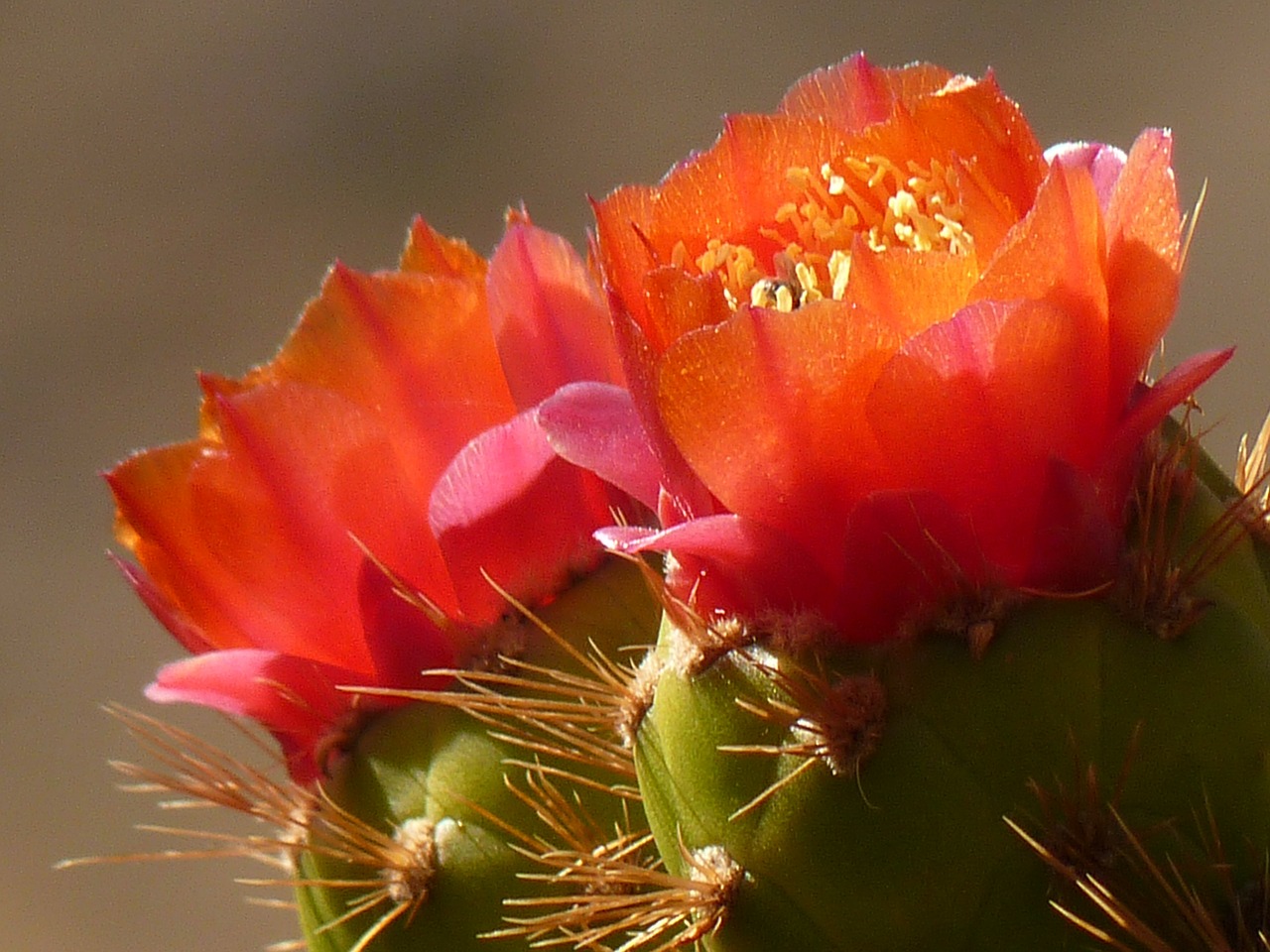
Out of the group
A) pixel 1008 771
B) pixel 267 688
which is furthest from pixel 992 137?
pixel 267 688

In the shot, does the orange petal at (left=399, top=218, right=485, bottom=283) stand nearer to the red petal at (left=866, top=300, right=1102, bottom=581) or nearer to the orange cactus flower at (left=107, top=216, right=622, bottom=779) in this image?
the orange cactus flower at (left=107, top=216, right=622, bottom=779)

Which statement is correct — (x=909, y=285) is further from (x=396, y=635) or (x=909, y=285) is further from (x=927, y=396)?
(x=396, y=635)

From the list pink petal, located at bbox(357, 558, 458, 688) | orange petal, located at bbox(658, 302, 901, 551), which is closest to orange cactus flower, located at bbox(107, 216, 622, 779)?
pink petal, located at bbox(357, 558, 458, 688)

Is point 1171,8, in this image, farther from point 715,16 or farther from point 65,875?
point 65,875

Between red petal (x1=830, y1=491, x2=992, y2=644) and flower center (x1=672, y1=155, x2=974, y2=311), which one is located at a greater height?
flower center (x1=672, y1=155, x2=974, y2=311)

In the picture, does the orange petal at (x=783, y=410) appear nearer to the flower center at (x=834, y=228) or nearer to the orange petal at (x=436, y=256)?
the flower center at (x=834, y=228)

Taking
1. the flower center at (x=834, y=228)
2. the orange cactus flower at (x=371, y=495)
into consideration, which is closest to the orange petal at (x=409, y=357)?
the orange cactus flower at (x=371, y=495)

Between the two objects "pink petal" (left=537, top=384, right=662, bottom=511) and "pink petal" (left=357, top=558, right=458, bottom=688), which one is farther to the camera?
"pink petal" (left=357, top=558, right=458, bottom=688)
